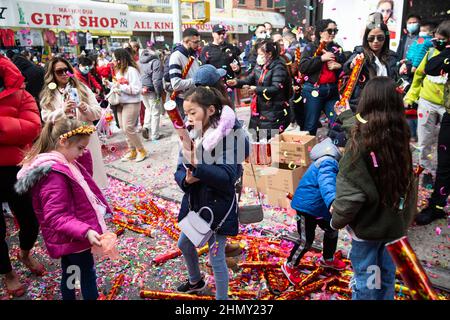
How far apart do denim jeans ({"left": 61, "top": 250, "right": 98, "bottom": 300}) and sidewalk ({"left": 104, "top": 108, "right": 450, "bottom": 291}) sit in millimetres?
2043

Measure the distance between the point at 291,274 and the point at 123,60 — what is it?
489cm

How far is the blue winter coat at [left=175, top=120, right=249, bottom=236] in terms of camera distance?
2395 mm

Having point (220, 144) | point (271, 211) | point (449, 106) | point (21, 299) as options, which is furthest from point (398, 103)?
point (21, 299)

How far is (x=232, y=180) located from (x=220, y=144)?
10.0 inches

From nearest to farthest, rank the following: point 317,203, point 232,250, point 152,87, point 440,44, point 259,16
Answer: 1. point 317,203
2. point 232,250
3. point 440,44
4. point 152,87
5. point 259,16

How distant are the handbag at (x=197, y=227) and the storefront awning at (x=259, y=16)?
81.4 feet

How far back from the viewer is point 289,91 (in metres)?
5.25

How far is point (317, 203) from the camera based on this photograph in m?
2.86

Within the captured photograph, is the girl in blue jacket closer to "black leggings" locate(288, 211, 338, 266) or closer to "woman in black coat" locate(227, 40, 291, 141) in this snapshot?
"black leggings" locate(288, 211, 338, 266)

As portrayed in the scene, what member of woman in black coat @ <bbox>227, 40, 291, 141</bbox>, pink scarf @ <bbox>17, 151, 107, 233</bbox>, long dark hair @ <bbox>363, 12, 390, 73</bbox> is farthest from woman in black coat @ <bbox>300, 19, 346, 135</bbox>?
pink scarf @ <bbox>17, 151, 107, 233</bbox>

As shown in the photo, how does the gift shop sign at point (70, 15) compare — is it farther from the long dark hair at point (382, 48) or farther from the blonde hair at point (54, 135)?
the long dark hair at point (382, 48)

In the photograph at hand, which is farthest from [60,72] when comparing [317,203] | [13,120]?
[317,203]

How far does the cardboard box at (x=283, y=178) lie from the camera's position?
437 centimetres

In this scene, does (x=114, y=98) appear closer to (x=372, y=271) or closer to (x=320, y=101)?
(x=320, y=101)
